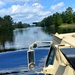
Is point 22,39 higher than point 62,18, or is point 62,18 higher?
point 62,18

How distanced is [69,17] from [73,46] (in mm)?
160544

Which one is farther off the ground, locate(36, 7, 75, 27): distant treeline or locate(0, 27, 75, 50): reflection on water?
locate(36, 7, 75, 27): distant treeline

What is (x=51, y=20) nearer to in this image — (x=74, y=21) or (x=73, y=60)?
(x=74, y=21)

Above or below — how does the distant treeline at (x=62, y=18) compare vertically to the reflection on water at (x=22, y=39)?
above

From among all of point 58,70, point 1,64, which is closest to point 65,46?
point 58,70

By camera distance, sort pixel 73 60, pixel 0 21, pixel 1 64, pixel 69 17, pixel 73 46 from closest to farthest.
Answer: pixel 73 60 < pixel 73 46 < pixel 1 64 < pixel 69 17 < pixel 0 21

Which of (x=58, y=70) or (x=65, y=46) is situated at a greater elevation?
(x=65, y=46)

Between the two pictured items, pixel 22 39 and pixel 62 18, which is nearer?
pixel 22 39

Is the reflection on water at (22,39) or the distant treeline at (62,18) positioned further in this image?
the distant treeline at (62,18)

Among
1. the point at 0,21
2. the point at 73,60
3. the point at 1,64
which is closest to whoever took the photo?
the point at 73,60

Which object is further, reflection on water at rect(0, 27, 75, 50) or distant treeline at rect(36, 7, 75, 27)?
distant treeline at rect(36, 7, 75, 27)

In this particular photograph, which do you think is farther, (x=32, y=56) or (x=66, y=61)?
(x=32, y=56)

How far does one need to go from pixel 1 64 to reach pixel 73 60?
18.3 meters

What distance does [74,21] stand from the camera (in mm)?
169500
